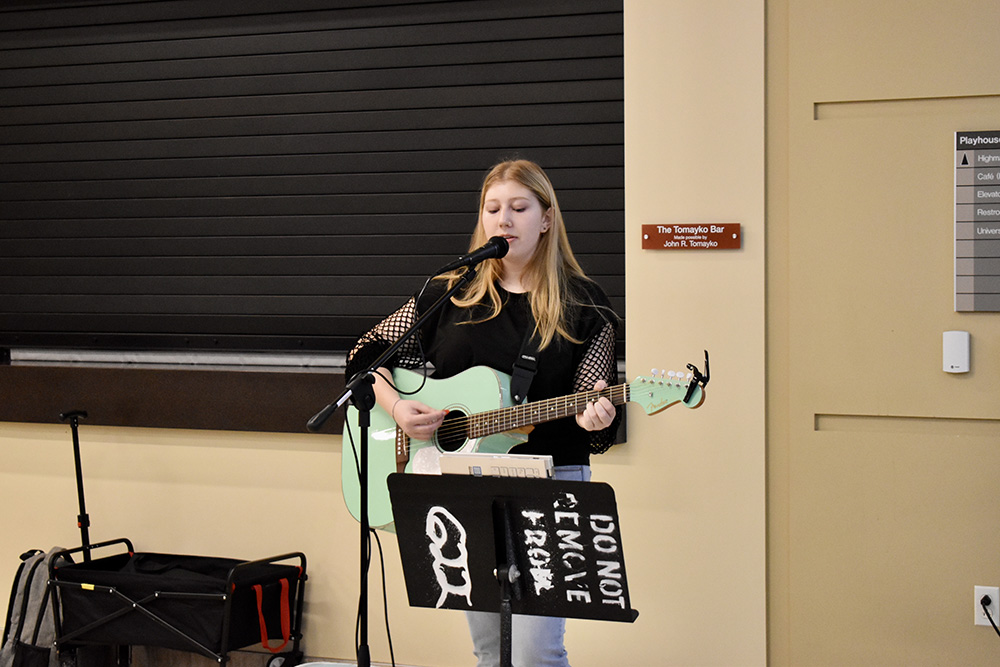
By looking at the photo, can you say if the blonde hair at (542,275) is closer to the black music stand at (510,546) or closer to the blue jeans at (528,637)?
the blue jeans at (528,637)

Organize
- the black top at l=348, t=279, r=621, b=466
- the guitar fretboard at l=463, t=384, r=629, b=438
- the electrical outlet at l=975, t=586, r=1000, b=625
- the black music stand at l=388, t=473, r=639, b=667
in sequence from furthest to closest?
the electrical outlet at l=975, t=586, r=1000, b=625 < the black top at l=348, t=279, r=621, b=466 < the guitar fretboard at l=463, t=384, r=629, b=438 < the black music stand at l=388, t=473, r=639, b=667

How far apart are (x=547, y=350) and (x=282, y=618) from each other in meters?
1.55

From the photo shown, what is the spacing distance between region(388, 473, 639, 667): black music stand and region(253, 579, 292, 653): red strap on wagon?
131 centimetres

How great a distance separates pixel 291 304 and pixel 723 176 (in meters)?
1.65

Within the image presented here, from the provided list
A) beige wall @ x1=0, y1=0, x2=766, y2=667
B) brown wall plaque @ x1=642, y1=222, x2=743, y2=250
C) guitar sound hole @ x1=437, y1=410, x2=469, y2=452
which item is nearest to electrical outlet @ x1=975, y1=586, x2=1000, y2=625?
beige wall @ x1=0, y1=0, x2=766, y2=667

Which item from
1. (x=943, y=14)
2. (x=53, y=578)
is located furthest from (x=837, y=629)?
(x=53, y=578)

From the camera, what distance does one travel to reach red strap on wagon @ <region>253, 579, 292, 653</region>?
288 cm

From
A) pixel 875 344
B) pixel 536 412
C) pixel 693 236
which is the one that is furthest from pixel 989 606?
pixel 536 412

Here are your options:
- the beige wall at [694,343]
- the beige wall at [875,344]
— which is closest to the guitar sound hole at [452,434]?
the beige wall at [694,343]

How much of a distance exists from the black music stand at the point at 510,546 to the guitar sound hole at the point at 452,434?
0.47m

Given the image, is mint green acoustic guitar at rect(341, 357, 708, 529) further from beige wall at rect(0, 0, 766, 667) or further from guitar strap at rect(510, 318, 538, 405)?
beige wall at rect(0, 0, 766, 667)

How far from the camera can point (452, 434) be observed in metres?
2.21

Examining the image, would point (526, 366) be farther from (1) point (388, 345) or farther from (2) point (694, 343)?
(2) point (694, 343)

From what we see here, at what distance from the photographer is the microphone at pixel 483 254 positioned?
189 centimetres
